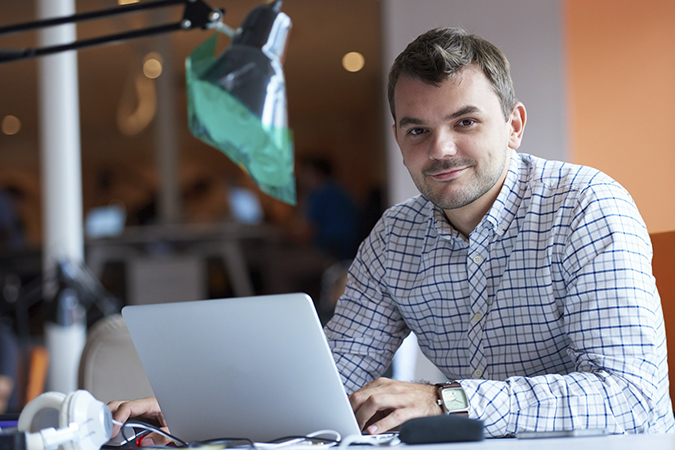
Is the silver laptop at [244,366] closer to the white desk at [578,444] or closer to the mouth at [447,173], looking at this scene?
the white desk at [578,444]

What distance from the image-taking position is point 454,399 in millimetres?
1106

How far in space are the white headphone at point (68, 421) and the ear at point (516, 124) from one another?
→ 1.01 m

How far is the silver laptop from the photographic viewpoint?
38.1 inches

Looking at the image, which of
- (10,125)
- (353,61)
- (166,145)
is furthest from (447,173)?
(10,125)

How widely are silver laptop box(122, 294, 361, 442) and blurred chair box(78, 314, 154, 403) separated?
706 millimetres

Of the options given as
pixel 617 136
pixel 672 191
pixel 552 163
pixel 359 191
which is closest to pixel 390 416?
pixel 552 163

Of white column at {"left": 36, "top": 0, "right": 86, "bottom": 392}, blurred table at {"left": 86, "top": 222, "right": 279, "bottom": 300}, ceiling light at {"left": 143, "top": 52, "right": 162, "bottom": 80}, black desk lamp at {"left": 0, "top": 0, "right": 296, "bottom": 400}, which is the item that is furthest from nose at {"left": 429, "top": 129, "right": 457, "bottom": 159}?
ceiling light at {"left": 143, "top": 52, "right": 162, "bottom": 80}

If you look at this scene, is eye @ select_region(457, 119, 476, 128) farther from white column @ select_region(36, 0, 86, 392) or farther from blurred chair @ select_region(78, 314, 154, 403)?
white column @ select_region(36, 0, 86, 392)

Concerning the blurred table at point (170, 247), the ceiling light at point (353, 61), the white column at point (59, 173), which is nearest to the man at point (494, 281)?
the white column at point (59, 173)

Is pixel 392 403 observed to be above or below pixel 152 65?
below

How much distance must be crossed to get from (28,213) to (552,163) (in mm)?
10029

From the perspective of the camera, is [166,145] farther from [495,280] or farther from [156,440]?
[156,440]

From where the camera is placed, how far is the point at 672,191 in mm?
1937

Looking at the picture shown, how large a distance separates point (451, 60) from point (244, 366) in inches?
29.3
